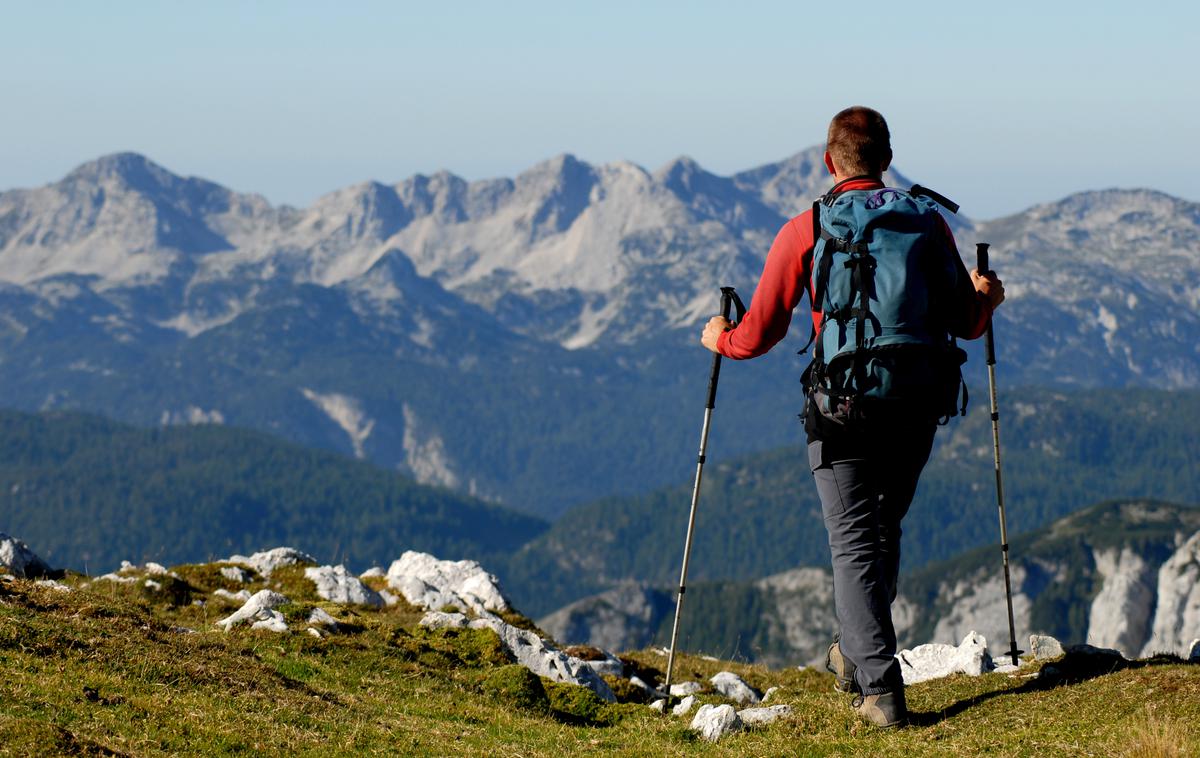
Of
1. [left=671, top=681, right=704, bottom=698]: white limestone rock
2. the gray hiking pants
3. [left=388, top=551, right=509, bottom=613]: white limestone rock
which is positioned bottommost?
[left=671, top=681, right=704, bottom=698]: white limestone rock

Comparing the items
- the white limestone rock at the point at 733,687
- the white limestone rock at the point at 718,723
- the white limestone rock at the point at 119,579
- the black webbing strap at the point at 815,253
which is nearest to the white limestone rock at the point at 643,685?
the white limestone rock at the point at 733,687

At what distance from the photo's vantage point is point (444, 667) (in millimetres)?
22531

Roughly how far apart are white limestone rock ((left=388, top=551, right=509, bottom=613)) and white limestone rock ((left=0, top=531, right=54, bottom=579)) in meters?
7.51

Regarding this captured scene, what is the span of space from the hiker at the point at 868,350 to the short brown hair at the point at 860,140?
0.05 ft

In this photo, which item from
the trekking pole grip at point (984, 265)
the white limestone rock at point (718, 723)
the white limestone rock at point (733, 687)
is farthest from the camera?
the white limestone rock at point (733, 687)

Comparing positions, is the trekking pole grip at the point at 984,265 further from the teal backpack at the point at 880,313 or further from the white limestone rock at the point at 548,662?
the white limestone rock at the point at 548,662

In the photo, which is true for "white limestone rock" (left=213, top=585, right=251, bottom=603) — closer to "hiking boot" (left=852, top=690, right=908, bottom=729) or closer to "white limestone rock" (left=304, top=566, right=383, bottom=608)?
"white limestone rock" (left=304, top=566, right=383, bottom=608)

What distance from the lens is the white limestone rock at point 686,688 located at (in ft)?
→ 80.6

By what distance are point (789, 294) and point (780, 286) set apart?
0.52 feet

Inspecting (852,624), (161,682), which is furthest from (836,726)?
(161,682)

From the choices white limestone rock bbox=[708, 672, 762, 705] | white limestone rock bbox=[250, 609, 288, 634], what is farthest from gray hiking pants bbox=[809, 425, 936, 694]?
white limestone rock bbox=[250, 609, 288, 634]

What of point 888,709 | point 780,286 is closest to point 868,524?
point 888,709

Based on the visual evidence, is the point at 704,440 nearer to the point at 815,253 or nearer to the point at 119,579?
the point at 815,253

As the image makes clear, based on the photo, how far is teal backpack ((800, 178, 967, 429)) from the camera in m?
14.4
